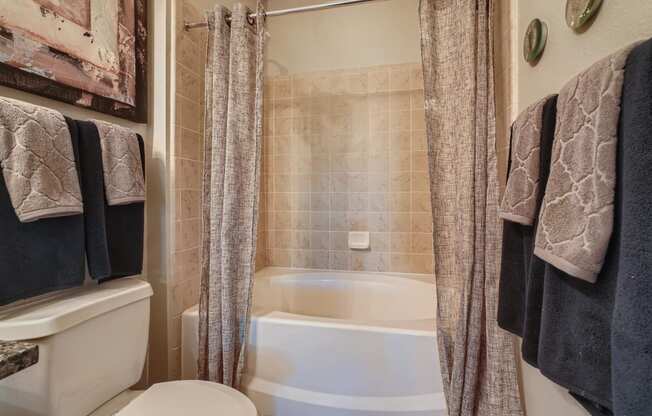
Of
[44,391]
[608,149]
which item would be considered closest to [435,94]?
[608,149]

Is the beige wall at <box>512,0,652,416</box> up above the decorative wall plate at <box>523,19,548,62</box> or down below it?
below

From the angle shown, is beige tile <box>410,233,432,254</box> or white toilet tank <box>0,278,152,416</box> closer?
white toilet tank <box>0,278,152,416</box>

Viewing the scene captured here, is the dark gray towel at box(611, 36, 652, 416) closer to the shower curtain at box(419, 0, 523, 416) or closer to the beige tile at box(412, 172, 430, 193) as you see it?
the shower curtain at box(419, 0, 523, 416)

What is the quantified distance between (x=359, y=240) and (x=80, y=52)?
1.73m

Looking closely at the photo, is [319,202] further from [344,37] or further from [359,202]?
[344,37]

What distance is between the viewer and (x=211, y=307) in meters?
1.28

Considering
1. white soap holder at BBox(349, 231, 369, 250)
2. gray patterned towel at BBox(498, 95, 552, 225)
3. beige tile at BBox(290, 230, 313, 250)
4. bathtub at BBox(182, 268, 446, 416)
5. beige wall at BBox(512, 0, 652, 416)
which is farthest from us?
beige tile at BBox(290, 230, 313, 250)

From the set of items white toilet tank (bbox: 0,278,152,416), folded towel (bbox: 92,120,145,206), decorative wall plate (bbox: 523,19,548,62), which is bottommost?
white toilet tank (bbox: 0,278,152,416)

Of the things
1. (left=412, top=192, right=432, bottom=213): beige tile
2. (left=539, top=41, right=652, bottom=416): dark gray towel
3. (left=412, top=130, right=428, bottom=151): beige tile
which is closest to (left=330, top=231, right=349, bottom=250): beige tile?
(left=412, top=192, right=432, bottom=213): beige tile

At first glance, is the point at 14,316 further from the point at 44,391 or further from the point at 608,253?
the point at 608,253

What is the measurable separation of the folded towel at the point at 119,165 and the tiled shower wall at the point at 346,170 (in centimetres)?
118

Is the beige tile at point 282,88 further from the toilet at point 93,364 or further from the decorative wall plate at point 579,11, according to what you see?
the decorative wall plate at point 579,11

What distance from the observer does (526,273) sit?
2.41ft

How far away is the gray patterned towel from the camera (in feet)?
2.20
